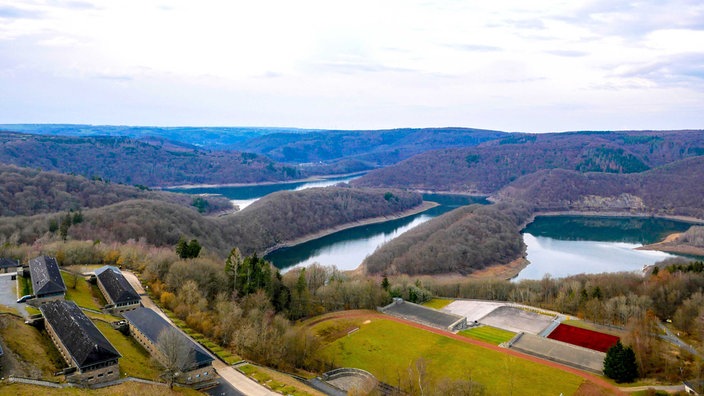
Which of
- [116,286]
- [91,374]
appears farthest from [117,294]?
[91,374]

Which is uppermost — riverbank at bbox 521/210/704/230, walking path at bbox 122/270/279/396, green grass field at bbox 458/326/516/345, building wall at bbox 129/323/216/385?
building wall at bbox 129/323/216/385

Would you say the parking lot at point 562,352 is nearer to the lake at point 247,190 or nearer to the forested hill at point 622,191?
the forested hill at point 622,191

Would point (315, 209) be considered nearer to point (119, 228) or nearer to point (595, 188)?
point (119, 228)

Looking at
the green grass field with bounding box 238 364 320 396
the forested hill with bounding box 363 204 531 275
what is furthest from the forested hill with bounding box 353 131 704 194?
the green grass field with bounding box 238 364 320 396

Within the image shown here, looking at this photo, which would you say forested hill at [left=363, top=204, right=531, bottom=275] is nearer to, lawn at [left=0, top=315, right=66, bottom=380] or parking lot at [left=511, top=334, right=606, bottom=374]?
parking lot at [left=511, top=334, right=606, bottom=374]

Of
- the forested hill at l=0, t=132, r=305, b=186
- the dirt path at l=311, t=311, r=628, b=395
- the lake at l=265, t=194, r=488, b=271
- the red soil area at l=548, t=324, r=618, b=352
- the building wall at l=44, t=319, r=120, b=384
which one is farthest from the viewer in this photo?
the forested hill at l=0, t=132, r=305, b=186

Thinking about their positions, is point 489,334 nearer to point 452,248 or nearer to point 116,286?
point 116,286

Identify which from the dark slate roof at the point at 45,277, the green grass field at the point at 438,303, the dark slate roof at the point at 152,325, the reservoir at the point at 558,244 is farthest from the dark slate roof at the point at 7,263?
the reservoir at the point at 558,244
